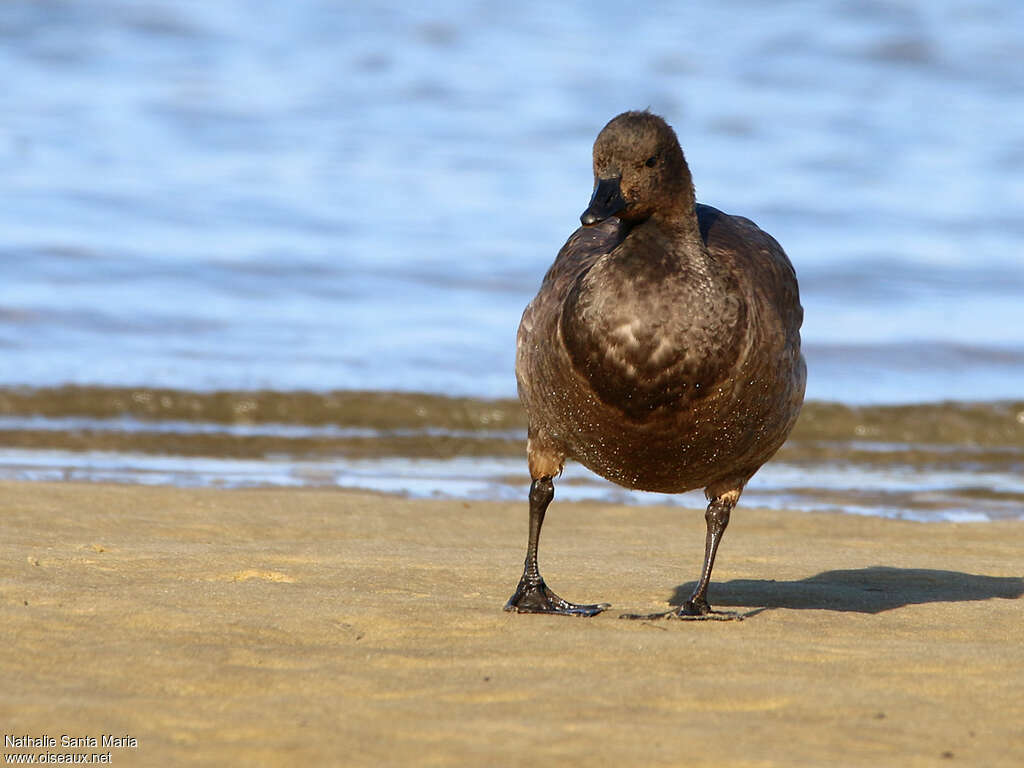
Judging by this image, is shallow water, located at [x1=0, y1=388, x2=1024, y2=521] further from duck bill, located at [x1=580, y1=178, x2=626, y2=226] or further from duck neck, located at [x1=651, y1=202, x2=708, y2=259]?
duck bill, located at [x1=580, y1=178, x2=626, y2=226]

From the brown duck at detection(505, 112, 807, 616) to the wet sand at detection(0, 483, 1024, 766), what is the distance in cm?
60

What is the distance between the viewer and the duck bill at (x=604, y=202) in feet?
17.7

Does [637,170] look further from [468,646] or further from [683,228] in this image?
[468,646]

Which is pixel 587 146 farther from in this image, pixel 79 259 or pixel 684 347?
pixel 684 347

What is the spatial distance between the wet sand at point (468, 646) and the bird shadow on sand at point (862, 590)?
24 millimetres

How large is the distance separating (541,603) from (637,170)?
1.66 metres

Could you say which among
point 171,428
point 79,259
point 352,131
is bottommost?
point 171,428

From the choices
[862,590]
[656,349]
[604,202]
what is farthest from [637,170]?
[862,590]

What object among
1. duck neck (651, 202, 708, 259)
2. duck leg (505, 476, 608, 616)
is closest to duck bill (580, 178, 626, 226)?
duck neck (651, 202, 708, 259)

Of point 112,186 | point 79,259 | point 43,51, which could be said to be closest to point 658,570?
A: point 79,259

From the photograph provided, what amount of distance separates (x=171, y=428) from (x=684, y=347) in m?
7.34

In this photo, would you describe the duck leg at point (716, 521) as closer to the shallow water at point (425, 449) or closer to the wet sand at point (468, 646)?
the wet sand at point (468, 646)

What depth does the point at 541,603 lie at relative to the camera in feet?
18.9

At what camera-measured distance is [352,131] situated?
2639 centimetres
